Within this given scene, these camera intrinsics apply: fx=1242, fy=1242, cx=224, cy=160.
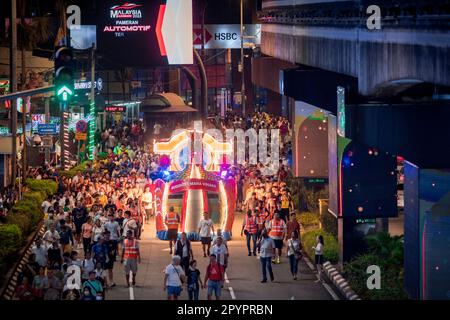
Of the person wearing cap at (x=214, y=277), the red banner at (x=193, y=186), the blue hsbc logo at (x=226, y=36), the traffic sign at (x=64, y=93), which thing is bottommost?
the person wearing cap at (x=214, y=277)

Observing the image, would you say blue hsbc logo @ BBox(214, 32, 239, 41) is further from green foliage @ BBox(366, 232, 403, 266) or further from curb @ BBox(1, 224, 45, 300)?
green foliage @ BBox(366, 232, 403, 266)

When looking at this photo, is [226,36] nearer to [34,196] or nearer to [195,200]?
[34,196]

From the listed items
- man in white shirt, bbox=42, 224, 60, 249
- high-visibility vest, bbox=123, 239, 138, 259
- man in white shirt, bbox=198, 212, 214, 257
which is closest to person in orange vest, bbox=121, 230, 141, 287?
high-visibility vest, bbox=123, 239, 138, 259

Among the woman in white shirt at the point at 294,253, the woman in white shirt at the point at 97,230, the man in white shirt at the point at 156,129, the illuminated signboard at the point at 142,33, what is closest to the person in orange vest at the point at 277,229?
the woman in white shirt at the point at 294,253

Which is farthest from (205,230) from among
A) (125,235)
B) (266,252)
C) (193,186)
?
(193,186)

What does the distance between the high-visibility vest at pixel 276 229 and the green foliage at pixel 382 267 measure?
195 centimetres

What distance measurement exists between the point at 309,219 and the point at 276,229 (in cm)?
661

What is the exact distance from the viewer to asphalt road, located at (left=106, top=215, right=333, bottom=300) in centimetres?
2519

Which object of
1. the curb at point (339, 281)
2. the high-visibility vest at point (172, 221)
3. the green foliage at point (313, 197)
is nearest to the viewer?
Result: the curb at point (339, 281)

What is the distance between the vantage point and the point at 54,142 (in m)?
54.7

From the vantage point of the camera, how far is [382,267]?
25.5 meters

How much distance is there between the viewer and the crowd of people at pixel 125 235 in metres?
22.9

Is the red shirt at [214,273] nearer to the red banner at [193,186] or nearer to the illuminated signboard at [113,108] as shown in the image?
the red banner at [193,186]
